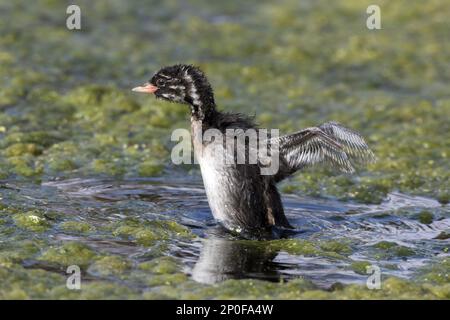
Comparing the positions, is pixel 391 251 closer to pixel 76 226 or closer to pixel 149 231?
pixel 149 231

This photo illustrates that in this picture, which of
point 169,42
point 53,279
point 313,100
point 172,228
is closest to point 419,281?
point 172,228

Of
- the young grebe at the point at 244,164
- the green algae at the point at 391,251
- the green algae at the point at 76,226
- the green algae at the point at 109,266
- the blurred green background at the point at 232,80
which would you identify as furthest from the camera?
the blurred green background at the point at 232,80

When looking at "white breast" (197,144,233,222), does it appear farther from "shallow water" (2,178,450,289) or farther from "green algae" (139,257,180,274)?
"green algae" (139,257,180,274)

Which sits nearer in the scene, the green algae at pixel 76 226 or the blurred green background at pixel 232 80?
the green algae at pixel 76 226

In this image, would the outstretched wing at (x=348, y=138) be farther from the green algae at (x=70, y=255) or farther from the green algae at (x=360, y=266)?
the green algae at (x=70, y=255)

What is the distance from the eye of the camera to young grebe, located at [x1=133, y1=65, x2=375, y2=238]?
8883 millimetres

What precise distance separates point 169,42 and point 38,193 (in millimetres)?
6632

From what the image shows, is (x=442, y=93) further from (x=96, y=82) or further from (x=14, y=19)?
(x=14, y=19)

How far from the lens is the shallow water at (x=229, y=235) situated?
8102 millimetres

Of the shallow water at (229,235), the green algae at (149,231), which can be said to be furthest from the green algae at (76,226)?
the green algae at (149,231)

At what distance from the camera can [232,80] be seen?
14555 millimetres

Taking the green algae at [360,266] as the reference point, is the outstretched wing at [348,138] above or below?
above

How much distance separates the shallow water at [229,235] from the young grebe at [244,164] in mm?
287

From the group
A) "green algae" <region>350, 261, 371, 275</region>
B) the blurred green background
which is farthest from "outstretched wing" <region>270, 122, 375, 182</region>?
the blurred green background
